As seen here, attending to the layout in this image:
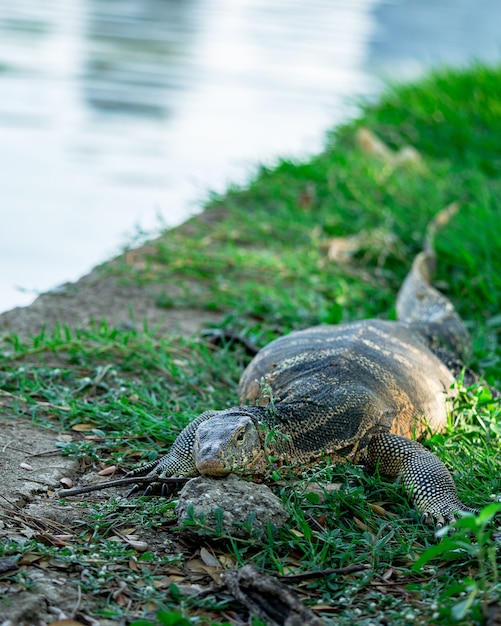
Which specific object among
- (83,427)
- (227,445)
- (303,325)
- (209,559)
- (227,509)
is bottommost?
(303,325)

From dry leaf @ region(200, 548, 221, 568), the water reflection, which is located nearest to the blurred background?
the water reflection

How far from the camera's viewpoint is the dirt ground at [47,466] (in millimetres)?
2660

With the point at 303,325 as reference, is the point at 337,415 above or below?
above

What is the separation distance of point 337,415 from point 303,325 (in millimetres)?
1989

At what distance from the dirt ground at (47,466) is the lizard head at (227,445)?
32cm

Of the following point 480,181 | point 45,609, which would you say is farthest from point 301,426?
point 480,181

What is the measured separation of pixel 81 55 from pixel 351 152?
7040 millimetres

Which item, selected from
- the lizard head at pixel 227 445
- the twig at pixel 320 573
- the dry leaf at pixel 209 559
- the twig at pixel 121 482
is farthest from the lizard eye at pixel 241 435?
the twig at pixel 320 573

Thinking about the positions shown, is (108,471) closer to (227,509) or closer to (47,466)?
(47,466)

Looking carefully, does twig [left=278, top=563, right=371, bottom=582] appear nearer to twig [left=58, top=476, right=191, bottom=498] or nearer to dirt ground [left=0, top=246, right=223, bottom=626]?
dirt ground [left=0, top=246, right=223, bottom=626]

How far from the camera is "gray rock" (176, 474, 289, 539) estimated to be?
3.00m

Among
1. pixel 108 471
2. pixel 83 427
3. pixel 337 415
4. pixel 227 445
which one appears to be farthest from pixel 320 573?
pixel 83 427

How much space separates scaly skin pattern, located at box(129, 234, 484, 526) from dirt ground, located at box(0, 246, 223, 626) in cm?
40

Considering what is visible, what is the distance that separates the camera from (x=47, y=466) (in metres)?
3.60
